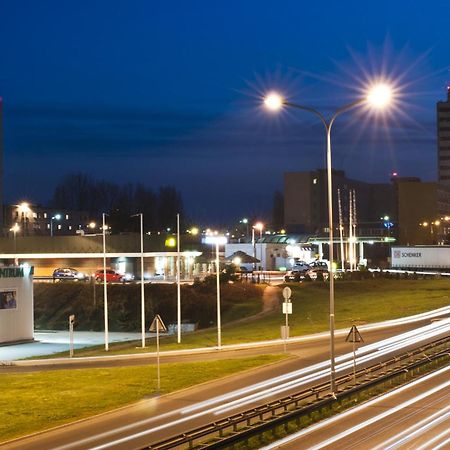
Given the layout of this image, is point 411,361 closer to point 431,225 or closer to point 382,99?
point 382,99

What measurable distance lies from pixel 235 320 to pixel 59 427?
35.7m

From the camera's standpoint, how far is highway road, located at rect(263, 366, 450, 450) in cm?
1598

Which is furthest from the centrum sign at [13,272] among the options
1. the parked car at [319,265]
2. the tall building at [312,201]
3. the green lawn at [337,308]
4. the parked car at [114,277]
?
the tall building at [312,201]

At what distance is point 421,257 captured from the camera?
295 ft

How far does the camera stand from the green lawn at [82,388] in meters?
21.4

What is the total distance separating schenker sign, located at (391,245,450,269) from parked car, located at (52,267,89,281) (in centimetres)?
3715

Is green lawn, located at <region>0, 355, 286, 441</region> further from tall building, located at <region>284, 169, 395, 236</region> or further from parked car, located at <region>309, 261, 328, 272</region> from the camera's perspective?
tall building, located at <region>284, 169, 395, 236</region>

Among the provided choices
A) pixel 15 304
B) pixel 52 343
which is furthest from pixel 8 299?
pixel 52 343

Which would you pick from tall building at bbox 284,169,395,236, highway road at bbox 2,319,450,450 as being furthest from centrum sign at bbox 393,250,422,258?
highway road at bbox 2,319,450,450

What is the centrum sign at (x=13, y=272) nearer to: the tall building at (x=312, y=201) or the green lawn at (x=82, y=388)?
the green lawn at (x=82, y=388)

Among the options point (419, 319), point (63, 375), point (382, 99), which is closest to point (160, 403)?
point (63, 375)

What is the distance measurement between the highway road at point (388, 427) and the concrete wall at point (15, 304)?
107 ft

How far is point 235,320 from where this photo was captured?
5522 cm

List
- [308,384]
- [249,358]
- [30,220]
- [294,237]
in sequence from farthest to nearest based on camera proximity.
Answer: [30,220]
[294,237]
[249,358]
[308,384]
